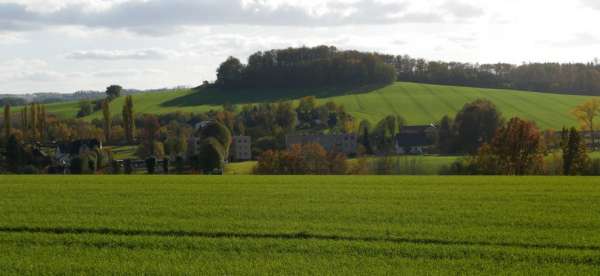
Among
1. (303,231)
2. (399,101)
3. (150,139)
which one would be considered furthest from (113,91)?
(303,231)

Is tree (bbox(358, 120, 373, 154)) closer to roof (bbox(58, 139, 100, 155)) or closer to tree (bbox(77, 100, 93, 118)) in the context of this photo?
roof (bbox(58, 139, 100, 155))

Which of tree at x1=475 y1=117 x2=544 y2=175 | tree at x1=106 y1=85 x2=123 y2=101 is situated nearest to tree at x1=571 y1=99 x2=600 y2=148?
tree at x1=475 y1=117 x2=544 y2=175

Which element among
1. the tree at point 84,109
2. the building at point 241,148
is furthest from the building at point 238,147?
the tree at point 84,109

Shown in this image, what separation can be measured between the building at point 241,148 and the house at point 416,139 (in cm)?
2415

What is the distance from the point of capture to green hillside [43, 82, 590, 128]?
124 meters

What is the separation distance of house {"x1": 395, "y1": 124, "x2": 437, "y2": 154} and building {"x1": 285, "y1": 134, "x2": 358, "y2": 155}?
7.76 m

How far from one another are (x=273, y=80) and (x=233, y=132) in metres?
49.8

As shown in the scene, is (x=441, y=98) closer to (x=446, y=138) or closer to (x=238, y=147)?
(x=446, y=138)

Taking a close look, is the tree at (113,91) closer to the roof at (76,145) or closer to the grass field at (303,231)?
the roof at (76,145)

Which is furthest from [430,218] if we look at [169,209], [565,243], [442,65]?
[442,65]

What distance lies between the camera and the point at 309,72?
515 feet

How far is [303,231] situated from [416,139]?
324ft

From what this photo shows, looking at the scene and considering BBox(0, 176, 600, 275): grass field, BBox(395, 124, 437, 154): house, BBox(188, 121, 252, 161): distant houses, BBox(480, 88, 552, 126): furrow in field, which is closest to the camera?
BBox(0, 176, 600, 275): grass field

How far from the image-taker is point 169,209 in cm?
2077
